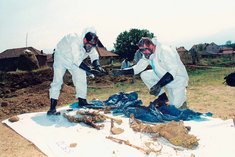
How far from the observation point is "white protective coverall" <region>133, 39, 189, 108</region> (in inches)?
193

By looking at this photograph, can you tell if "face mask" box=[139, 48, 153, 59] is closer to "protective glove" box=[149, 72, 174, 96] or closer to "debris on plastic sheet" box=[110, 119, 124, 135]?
"protective glove" box=[149, 72, 174, 96]

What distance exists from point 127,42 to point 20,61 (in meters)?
30.2

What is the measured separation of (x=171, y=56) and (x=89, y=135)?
2029 mm

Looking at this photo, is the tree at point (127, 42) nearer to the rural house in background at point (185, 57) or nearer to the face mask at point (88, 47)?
the rural house in background at point (185, 57)

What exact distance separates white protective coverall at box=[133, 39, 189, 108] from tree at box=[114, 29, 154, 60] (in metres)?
38.0

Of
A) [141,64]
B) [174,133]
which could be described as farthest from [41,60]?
[174,133]

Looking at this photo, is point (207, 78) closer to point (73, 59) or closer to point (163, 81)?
point (163, 81)

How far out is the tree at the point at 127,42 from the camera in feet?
145

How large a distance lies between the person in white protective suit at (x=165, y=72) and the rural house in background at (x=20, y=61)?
Result: 493 inches

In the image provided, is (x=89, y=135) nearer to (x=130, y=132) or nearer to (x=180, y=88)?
(x=130, y=132)

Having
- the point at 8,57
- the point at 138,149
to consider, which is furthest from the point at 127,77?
the point at 8,57

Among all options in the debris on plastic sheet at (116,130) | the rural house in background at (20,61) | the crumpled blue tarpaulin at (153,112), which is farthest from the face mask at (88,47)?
the rural house in background at (20,61)

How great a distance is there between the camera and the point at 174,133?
12.0 feet

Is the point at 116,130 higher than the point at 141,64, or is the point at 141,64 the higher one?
the point at 141,64
